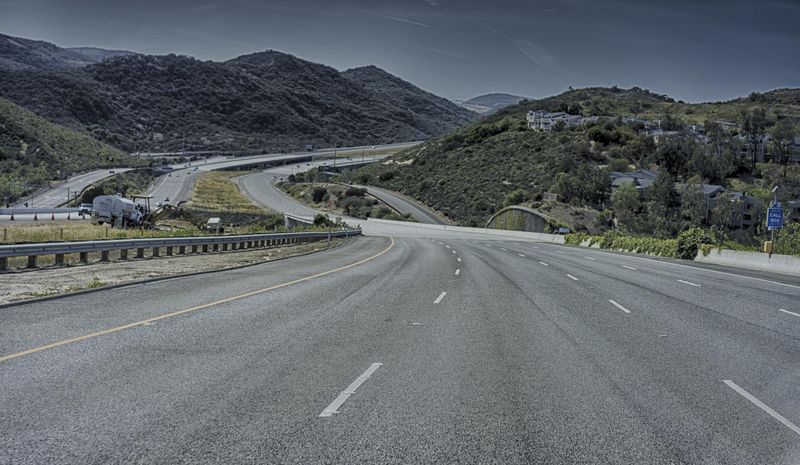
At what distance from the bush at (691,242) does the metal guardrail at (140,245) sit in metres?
20.6

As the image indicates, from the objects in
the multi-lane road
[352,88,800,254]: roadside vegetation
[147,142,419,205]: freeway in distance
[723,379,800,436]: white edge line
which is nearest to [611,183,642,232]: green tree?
[352,88,800,254]: roadside vegetation

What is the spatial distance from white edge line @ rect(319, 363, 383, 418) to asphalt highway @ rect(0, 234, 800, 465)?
0.13 feet

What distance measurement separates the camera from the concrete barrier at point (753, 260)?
88.4 feet

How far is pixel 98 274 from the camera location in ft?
61.5

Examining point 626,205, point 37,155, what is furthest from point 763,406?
point 37,155

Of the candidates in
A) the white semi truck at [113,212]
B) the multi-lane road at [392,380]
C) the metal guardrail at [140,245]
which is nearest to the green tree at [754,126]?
the metal guardrail at [140,245]

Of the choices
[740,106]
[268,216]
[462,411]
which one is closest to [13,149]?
[268,216]

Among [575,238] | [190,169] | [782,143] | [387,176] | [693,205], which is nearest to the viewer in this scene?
[575,238]

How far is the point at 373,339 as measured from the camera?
10.7 metres

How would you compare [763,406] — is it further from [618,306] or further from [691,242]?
[691,242]

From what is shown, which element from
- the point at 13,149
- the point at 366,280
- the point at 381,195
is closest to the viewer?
the point at 366,280

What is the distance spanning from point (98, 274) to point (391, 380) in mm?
13168

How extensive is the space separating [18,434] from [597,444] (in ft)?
15.5

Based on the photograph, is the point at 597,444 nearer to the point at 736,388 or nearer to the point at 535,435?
the point at 535,435
